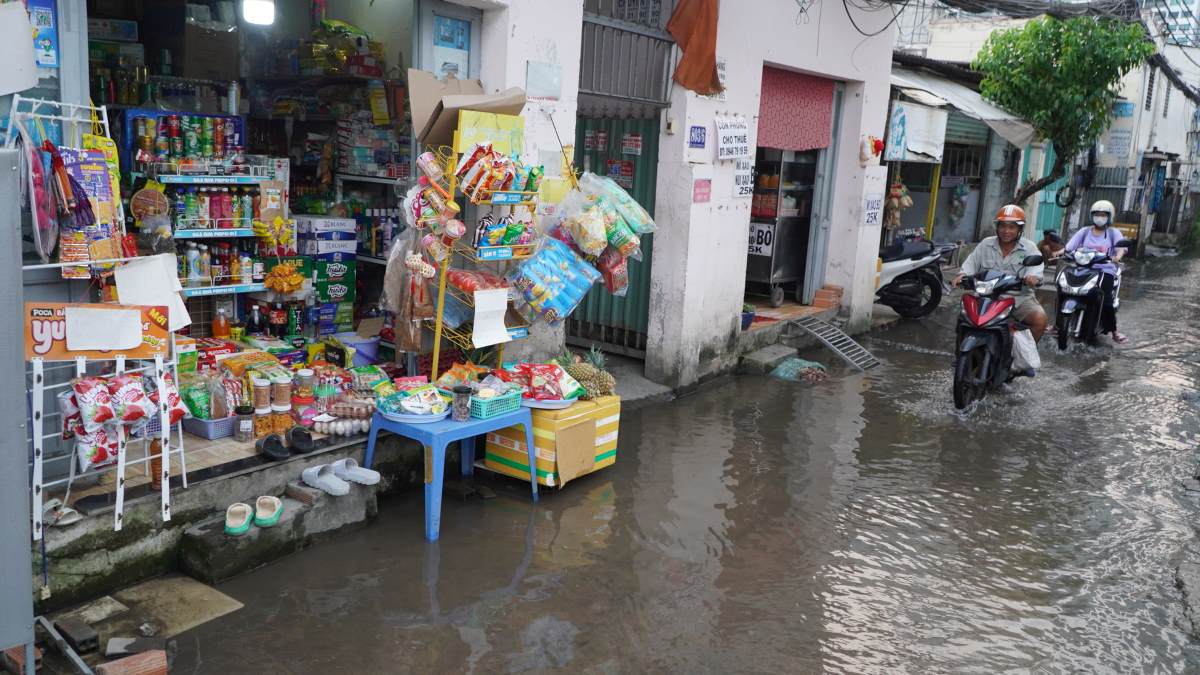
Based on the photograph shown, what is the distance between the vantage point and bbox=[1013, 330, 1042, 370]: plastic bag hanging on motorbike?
8.44 meters

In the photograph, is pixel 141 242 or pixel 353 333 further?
pixel 353 333

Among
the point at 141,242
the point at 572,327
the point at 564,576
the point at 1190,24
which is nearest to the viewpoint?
the point at 564,576

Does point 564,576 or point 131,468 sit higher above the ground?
point 131,468

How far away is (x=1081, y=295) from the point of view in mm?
10672

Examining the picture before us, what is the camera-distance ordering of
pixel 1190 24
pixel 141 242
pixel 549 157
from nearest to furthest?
1. pixel 141 242
2. pixel 549 157
3. pixel 1190 24

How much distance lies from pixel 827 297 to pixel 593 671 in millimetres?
7987

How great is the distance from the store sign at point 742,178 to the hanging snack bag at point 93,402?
590 cm


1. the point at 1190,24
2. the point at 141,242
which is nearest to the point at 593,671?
the point at 141,242

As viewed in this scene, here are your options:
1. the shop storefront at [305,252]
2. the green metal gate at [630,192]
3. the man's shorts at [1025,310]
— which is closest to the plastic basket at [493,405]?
the shop storefront at [305,252]

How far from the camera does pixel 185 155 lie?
6.02m

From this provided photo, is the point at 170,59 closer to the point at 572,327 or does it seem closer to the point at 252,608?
the point at 572,327

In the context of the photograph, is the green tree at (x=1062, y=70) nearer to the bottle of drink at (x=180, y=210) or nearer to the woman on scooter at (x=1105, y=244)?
the woman on scooter at (x=1105, y=244)

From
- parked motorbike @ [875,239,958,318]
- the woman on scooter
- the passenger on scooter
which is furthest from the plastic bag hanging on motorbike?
parked motorbike @ [875,239,958,318]

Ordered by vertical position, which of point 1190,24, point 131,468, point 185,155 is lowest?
point 131,468
